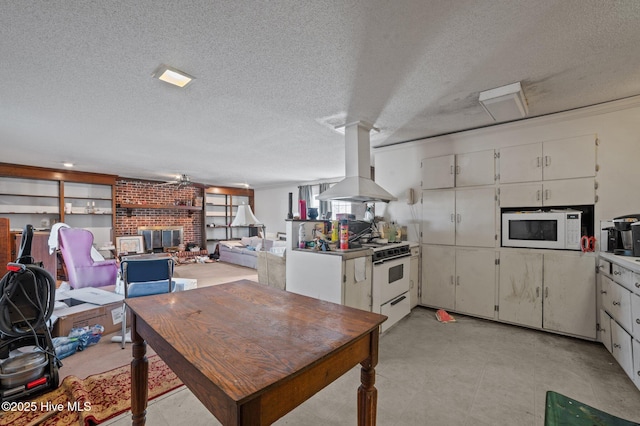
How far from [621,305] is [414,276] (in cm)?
190

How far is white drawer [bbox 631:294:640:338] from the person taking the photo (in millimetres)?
1872

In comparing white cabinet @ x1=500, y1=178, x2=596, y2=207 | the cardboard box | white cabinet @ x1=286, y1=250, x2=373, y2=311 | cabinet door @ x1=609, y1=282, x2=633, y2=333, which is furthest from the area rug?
white cabinet @ x1=500, y1=178, x2=596, y2=207

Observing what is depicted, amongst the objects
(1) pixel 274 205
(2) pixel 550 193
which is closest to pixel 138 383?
(2) pixel 550 193

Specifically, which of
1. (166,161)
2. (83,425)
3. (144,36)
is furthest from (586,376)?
(166,161)

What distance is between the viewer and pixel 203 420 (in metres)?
1.68

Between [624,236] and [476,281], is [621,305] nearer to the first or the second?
[624,236]

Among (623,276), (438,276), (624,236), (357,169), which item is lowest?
(438,276)

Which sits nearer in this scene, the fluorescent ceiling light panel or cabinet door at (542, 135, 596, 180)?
the fluorescent ceiling light panel

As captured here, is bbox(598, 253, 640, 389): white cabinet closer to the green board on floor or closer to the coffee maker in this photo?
the coffee maker

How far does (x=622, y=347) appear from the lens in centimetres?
212

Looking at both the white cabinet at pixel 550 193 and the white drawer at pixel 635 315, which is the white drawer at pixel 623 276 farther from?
the white cabinet at pixel 550 193

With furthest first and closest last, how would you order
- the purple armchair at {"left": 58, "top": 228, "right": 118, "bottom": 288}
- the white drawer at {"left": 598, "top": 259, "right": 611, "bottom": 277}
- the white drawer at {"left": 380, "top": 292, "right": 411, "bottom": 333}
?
the purple armchair at {"left": 58, "top": 228, "right": 118, "bottom": 288} < the white drawer at {"left": 380, "top": 292, "right": 411, "bottom": 333} < the white drawer at {"left": 598, "top": 259, "right": 611, "bottom": 277}

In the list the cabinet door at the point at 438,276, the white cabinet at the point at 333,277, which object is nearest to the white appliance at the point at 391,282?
the white cabinet at the point at 333,277

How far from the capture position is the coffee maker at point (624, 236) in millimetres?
2273
